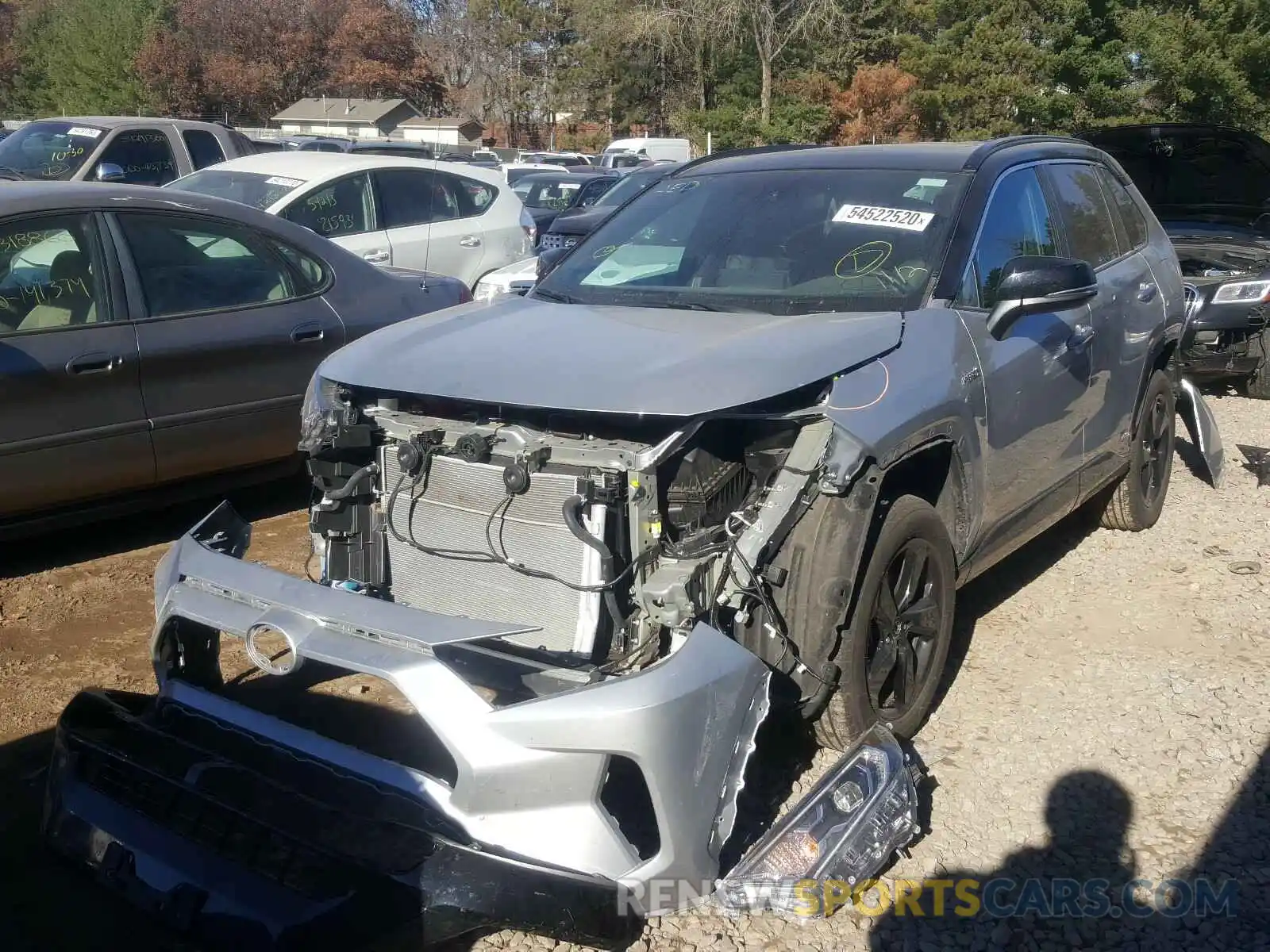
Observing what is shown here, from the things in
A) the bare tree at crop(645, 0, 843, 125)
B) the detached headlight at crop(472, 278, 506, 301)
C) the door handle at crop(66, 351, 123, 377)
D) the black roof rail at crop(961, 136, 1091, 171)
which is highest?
the bare tree at crop(645, 0, 843, 125)

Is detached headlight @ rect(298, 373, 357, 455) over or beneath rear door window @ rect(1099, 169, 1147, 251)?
beneath

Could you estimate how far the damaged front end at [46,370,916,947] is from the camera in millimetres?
2592

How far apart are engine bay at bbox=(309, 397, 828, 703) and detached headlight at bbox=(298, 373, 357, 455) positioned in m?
0.02

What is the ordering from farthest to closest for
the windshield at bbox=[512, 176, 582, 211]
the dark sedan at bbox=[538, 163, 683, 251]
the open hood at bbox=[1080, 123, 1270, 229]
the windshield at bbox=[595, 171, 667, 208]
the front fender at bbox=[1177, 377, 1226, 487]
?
1. the windshield at bbox=[512, 176, 582, 211]
2. the windshield at bbox=[595, 171, 667, 208]
3. the dark sedan at bbox=[538, 163, 683, 251]
4. the open hood at bbox=[1080, 123, 1270, 229]
5. the front fender at bbox=[1177, 377, 1226, 487]

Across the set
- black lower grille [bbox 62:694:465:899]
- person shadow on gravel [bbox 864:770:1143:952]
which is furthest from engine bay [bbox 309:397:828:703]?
person shadow on gravel [bbox 864:770:1143:952]

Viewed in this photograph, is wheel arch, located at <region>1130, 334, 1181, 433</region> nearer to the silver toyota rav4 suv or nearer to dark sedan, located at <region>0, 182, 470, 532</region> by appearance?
the silver toyota rav4 suv

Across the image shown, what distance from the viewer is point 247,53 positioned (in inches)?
2023

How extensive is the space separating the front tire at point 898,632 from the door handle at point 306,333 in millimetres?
3247

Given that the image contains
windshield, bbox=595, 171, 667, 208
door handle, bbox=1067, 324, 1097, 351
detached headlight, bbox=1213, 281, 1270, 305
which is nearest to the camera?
door handle, bbox=1067, 324, 1097, 351

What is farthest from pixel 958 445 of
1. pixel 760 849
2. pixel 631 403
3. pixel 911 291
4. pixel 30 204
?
pixel 30 204

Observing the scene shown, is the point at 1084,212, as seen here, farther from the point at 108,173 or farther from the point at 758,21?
the point at 758,21

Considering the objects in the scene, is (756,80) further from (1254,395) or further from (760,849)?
(760,849)

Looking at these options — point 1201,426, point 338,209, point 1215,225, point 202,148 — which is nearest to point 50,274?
point 338,209

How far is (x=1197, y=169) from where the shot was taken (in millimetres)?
10094
